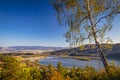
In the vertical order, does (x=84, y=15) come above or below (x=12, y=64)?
above

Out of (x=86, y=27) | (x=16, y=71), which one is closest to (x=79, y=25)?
(x=86, y=27)

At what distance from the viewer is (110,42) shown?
28.8 feet

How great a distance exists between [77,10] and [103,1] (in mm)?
1199

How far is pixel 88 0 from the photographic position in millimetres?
8859

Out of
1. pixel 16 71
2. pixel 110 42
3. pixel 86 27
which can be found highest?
pixel 86 27

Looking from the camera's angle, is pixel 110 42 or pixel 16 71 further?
pixel 16 71

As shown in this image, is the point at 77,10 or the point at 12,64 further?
the point at 12,64

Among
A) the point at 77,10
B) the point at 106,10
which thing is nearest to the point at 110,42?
the point at 106,10

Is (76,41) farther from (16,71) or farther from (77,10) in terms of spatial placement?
(16,71)

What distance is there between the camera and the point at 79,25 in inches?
354

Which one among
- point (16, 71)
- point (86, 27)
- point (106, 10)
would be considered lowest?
point (16, 71)

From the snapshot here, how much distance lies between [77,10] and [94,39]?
1.49 metres

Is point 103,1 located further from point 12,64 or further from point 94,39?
point 12,64

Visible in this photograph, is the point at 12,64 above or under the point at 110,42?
under
